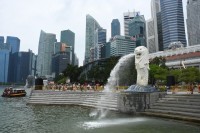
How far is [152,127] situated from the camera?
15719 mm

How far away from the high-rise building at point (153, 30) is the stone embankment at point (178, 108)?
161327 millimetres

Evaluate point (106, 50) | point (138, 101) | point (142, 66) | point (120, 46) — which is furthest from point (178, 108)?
point (106, 50)

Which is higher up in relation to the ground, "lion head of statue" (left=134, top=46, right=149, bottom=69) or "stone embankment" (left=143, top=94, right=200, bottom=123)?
"lion head of statue" (left=134, top=46, right=149, bottom=69)

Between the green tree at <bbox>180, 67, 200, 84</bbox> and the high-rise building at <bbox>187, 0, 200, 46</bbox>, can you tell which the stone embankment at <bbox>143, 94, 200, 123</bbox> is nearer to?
the green tree at <bbox>180, 67, 200, 84</bbox>

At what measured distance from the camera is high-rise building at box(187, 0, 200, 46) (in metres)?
169

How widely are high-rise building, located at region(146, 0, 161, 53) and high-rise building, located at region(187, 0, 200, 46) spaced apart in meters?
23.7

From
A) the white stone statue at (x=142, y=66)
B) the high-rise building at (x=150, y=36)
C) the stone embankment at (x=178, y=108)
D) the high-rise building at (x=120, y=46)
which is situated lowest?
the stone embankment at (x=178, y=108)

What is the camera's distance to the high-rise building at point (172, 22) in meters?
160

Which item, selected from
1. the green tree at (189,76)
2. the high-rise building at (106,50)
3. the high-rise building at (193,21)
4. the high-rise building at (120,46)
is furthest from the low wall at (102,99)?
the high-rise building at (193,21)

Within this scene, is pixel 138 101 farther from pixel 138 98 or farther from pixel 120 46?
pixel 120 46

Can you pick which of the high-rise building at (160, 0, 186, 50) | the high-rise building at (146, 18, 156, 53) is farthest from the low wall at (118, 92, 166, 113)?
the high-rise building at (146, 18, 156, 53)

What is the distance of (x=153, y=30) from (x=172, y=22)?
2704cm

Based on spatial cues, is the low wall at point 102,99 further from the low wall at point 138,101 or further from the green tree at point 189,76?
the green tree at point 189,76

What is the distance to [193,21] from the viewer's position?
570ft
